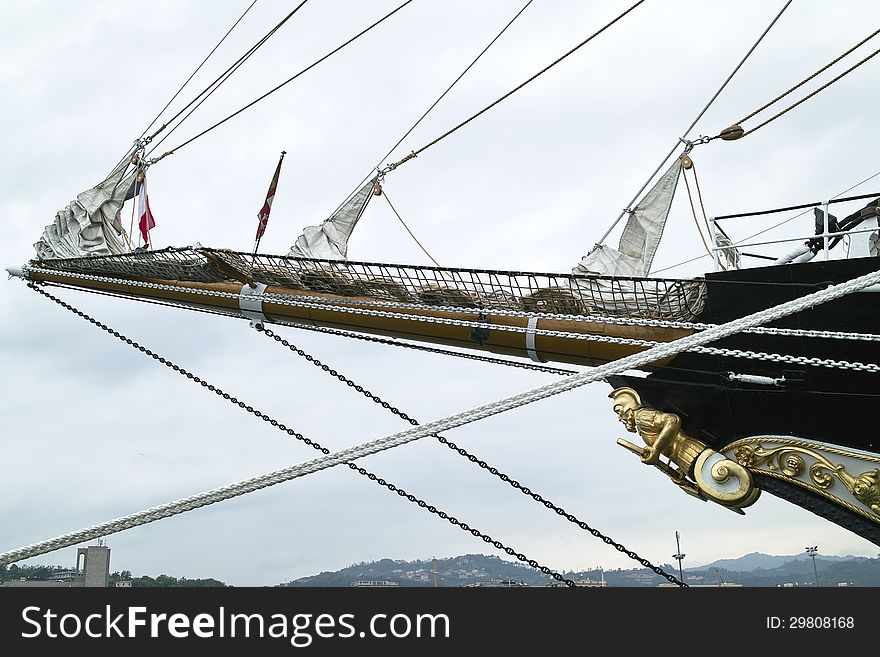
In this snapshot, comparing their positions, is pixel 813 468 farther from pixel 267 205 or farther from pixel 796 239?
pixel 267 205

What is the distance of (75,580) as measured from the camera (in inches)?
624

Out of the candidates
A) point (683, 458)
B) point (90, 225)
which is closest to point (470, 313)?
point (683, 458)

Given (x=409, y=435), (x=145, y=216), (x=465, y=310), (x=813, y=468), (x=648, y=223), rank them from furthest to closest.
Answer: (x=145, y=216)
(x=648, y=223)
(x=465, y=310)
(x=813, y=468)
(x=409, y=435)

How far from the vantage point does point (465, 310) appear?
690 cm

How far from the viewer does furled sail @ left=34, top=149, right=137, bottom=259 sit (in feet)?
28.3

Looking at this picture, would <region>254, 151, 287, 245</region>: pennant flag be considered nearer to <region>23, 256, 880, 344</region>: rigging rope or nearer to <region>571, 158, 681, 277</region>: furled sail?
<region>23, 256, 880, 344</region>: rigging rope

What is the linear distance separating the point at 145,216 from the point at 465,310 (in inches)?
144

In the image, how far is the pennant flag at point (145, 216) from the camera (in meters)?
8.83

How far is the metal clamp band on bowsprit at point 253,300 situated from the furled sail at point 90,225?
1.69 meters
